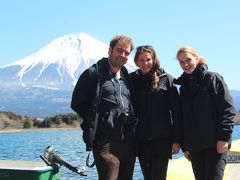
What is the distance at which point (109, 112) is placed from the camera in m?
4.77

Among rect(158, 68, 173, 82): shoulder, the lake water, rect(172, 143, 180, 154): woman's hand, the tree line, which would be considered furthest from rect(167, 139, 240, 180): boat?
the tree line

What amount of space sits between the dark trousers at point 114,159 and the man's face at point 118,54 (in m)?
0.83

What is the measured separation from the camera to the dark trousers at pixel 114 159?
4.70 meters

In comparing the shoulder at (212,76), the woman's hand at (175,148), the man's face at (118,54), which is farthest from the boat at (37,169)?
the shoulder at (212,76)

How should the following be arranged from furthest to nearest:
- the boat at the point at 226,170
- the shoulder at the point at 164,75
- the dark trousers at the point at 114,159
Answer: the boat at the point at 226,170, the shoulder at the point at 164,75, the dark trousers at the point at 114,159

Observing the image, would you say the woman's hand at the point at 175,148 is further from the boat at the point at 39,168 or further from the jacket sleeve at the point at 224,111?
the boat at the point at 39,168

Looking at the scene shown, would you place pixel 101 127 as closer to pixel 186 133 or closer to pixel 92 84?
pixel 92 84

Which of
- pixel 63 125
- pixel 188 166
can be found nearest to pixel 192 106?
pixel 188 166

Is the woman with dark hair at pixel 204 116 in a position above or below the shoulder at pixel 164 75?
below

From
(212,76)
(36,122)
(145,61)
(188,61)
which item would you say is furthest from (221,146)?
(36,122)

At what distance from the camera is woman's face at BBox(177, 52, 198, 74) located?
483cm

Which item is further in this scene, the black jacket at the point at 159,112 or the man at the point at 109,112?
the black jacket at the point at 159,112

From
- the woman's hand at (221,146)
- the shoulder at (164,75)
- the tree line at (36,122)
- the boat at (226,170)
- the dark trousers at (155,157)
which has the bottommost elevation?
the tree line at (36,122)

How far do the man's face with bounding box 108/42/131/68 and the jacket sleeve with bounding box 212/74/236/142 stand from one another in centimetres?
95
